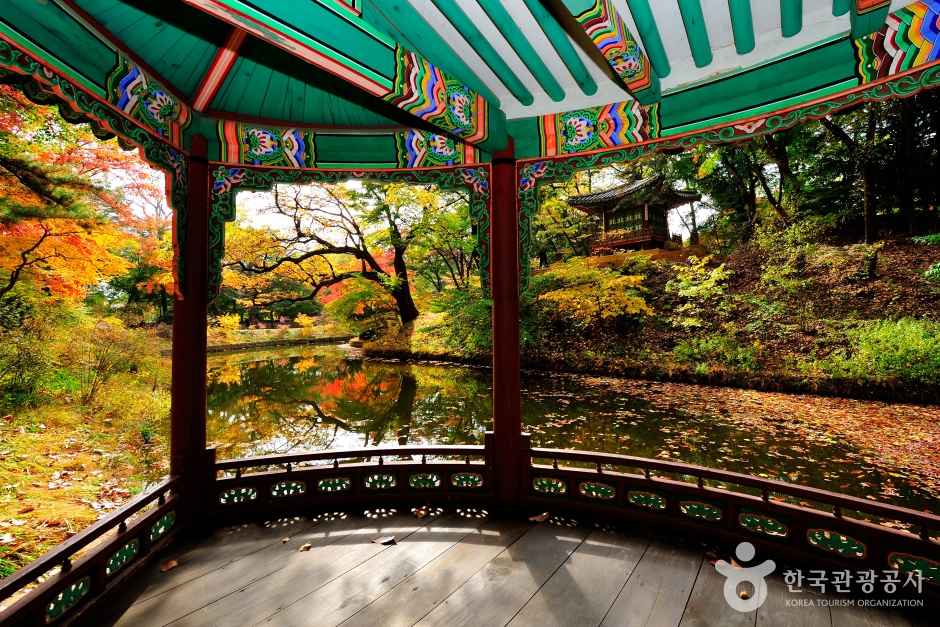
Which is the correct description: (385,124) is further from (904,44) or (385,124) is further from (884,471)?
(884,471)

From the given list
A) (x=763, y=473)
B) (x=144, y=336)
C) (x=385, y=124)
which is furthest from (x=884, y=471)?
(x=144, y=336)

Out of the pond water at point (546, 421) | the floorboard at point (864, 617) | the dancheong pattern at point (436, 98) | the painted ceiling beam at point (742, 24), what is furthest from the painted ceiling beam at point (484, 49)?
the pond water at point (546, 421)

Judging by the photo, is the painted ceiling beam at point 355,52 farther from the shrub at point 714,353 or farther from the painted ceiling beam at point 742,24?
the shrub at point 714,353

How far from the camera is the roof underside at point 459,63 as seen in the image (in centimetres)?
158

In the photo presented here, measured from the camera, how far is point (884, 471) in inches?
201

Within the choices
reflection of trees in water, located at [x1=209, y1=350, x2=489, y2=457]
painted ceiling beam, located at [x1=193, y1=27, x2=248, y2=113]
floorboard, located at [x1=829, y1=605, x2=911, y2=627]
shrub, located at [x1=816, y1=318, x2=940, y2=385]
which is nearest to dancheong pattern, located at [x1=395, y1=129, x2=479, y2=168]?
painted ceiling beam, located at [x1=193, y1=27, x2=248, y2=113]

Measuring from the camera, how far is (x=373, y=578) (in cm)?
202

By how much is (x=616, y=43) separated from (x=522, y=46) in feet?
1.57

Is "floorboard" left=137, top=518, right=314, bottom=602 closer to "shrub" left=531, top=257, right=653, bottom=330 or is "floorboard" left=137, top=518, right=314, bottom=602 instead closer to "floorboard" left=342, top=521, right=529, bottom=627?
"floorboard" left=342, top=521, right=529, bottom=627

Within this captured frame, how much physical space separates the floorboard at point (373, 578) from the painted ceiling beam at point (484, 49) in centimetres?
249

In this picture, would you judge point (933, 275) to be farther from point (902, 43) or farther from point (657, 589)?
point (657, 589)

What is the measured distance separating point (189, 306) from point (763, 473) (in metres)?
6.31

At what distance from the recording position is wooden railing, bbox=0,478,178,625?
1558 mm

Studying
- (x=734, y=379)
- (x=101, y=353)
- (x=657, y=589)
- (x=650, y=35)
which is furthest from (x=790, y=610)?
(x=734, y=379)
